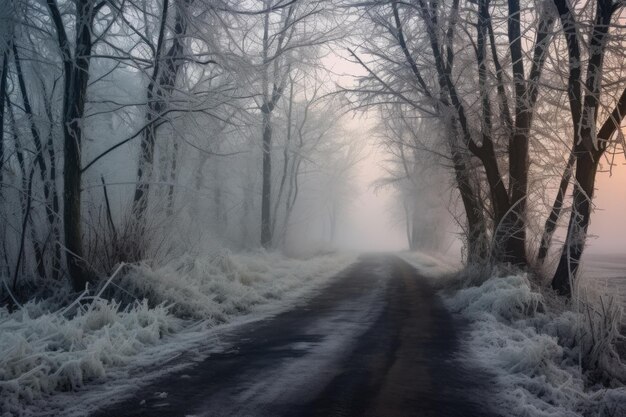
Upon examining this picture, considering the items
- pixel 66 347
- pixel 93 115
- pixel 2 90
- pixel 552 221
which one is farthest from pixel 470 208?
pixel 2 90

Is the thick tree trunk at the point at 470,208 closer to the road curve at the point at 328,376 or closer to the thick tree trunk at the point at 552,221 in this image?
the thick tree trunk at the point at 552,221

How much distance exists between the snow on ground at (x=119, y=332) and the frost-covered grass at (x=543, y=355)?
3.32m

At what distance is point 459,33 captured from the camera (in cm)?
1170

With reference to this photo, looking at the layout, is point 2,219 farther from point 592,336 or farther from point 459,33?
point 459,33

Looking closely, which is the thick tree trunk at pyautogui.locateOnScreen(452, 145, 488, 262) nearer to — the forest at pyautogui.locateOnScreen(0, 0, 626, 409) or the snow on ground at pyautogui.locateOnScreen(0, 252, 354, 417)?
the forest at pyautogui.locateOnScreen(0, 0, 626, 409)

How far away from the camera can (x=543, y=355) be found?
5.03 metres

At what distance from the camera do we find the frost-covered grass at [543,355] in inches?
160

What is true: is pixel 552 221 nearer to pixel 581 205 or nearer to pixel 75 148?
pixel 581 205

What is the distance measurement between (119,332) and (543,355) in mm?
4688

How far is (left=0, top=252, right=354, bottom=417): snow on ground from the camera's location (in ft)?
13.0

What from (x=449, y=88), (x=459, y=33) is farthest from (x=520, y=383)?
(x=459, y=33)

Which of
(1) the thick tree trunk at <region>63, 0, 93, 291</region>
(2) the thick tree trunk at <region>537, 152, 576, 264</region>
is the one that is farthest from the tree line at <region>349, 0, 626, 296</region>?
(1) the thick tree trunk at <region>63, 0, 93, 291</region>

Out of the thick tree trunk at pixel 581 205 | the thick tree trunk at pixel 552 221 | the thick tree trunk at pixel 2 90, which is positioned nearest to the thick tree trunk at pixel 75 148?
the thick tree trunk at pixel 2 90

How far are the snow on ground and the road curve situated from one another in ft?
1.53
